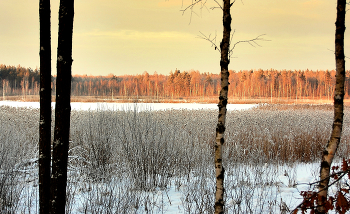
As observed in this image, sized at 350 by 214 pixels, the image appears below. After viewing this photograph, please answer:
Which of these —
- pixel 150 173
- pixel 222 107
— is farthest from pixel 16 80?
pixel 222 107

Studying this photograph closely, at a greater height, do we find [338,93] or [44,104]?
[338,93]

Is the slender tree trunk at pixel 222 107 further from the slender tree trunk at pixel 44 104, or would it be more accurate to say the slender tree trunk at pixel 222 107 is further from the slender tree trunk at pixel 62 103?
the slender tree trunk at pixel 44 104

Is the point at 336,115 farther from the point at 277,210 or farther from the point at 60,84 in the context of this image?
the point at 60,84

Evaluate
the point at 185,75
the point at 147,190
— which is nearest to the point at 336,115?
the point at 147,190

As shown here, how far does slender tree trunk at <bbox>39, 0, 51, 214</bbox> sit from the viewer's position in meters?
2.88

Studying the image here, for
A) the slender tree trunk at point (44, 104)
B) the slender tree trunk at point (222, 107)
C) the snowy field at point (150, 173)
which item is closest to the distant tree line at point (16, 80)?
the snowy field at point (150, 173)

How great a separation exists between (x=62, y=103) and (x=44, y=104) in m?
0.64

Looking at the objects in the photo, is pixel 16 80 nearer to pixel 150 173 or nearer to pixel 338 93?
pixel 150 173

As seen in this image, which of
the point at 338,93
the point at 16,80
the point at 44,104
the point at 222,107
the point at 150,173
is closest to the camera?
the point at 222,107

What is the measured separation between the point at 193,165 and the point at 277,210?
247 centimetres

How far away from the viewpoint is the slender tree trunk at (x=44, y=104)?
9.43 ft

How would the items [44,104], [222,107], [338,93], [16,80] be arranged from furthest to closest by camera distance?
[16,80]
[44,104]
[338,93]
[222,107]

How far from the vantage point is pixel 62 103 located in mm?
2408

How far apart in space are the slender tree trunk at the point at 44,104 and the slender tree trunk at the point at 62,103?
0.57 m
